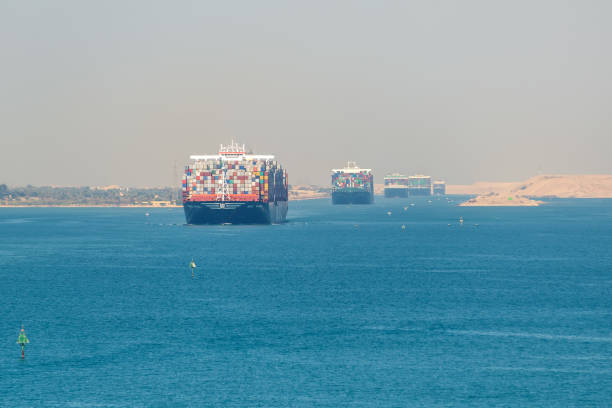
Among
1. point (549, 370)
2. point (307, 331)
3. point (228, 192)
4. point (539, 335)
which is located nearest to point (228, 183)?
point (228, 192)

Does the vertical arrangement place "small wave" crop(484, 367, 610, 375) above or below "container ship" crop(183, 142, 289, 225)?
below

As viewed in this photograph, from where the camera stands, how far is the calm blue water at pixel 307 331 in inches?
2031

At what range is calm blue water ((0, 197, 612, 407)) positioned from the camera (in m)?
51.6

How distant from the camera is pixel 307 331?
2729 inches

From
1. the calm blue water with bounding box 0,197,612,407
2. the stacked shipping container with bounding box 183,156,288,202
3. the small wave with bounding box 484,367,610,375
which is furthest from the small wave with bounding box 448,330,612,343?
the stacked shipping container with bounding box 183,156,288,202

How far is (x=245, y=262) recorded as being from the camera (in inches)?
4943

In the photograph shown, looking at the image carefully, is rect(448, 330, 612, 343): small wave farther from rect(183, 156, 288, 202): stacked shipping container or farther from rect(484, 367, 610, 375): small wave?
rect(183, 156, 288, 202): stacked shipping container

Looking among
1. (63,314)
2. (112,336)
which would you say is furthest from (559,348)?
(63,314)

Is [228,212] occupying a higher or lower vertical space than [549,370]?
higher

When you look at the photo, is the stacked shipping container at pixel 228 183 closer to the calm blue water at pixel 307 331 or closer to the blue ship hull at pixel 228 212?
the blue ship hull at pixel 228 212

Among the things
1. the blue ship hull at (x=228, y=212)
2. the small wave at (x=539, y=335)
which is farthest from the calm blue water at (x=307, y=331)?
the blue ship hull at (x=228, y=212)

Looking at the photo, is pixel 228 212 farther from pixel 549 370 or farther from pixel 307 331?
pixel 549 370

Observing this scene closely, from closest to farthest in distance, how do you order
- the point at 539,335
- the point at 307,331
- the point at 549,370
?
the point at 549,370 → the point at 539,335 → the point at 307,331

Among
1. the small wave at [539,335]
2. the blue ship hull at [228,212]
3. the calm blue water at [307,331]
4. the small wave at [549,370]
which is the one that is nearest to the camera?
the calm blue water at [307,331]
